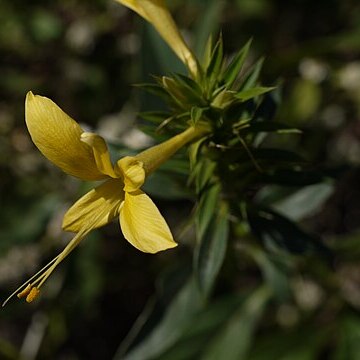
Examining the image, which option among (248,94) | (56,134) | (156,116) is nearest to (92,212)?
(56,134)

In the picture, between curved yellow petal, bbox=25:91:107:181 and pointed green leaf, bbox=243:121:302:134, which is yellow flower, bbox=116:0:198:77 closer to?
pointed green leaf, bbox=243:121:302:134

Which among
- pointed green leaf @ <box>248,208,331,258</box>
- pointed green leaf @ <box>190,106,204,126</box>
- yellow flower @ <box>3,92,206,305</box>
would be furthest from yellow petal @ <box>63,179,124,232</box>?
pointed green leaf @ <box>248,208,331,258</box>

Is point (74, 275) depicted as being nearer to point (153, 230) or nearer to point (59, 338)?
point (59, 338)

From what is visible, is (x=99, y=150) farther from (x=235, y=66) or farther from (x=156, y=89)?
(x=235, y=66)

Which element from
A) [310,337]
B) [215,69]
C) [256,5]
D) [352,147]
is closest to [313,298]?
[310,337]

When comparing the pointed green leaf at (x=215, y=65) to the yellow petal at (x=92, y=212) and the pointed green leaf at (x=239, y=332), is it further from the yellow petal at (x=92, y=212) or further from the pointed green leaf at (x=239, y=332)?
the pointed green leaf at (x=239, y=332)

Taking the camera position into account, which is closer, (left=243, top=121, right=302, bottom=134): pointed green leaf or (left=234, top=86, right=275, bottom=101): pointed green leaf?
(left=234, top=86, right=275, bottom=101): pointed green leaf
